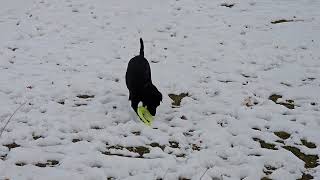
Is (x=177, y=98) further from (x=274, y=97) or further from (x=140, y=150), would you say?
(x=140, y=150)

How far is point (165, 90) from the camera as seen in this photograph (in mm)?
8164

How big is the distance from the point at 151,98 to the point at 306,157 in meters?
2.59

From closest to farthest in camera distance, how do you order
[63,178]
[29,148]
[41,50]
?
1. [63,178]
2. [29,148]
3. [41,50]

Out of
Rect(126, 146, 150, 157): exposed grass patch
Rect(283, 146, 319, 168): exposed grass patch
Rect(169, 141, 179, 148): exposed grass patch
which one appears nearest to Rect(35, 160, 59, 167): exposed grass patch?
Rect(126, 146, 150, 157): exposed grass patch

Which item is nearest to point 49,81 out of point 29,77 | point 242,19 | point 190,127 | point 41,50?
point 29,77

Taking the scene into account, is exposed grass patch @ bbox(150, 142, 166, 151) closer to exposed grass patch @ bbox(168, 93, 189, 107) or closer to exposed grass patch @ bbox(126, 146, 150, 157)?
exposed grass patch @ bbox(126, 146, 150, 157)

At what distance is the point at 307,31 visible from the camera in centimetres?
1134

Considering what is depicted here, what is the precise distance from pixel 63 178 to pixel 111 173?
23.7 inches

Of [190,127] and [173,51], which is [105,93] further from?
[173,51]

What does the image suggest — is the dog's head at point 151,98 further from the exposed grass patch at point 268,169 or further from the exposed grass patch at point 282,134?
the exposed grass patch at point 268,169

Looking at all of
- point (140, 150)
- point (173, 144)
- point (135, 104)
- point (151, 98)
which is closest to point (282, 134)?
point (173, 144)

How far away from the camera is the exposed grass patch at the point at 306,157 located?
5.90 metres

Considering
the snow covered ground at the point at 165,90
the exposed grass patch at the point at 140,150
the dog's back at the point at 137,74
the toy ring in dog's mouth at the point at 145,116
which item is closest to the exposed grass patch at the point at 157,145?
the snow covered ground at the point at 165,90

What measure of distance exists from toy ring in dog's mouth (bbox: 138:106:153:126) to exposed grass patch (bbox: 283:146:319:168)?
216 centimetres
